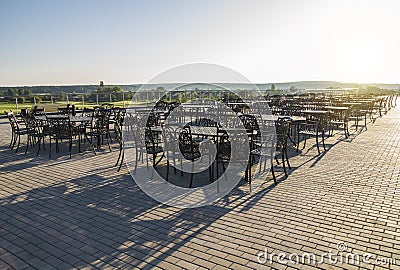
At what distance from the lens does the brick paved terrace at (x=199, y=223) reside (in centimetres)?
275

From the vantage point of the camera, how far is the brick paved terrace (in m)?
2.75

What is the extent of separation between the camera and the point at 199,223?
3.45 m

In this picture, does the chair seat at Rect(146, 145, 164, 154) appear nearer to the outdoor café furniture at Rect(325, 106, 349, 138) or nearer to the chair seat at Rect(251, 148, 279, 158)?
the chair seat at Rect(251, 148, 279, 158)

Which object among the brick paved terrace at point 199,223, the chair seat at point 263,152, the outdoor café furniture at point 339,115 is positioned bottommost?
the brick paved terrace at point 199,223

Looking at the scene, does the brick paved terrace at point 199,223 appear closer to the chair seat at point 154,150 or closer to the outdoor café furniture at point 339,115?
the chair seat at point 154,150

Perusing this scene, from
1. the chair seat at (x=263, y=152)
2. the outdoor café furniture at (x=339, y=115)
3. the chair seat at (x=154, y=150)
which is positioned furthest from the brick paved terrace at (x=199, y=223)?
the outdoor café furniture at (x=339, y=115)

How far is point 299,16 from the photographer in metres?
10.6

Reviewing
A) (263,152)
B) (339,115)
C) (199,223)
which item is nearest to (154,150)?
(263,152)

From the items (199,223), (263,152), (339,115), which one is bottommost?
(199,223)

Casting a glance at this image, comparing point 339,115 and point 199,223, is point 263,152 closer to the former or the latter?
point 199,223

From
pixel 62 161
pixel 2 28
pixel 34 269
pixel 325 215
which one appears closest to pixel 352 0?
pixel 325 215

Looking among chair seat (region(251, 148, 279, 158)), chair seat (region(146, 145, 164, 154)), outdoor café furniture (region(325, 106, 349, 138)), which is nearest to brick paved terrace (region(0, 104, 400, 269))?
chair seat (region(251, 148, 279, 158))

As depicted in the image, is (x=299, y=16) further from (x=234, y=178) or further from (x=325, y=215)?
(x=325, y=215)

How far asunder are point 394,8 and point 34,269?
10805 millimetres
